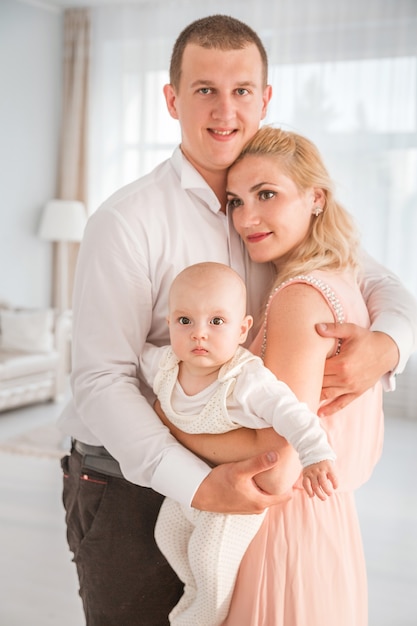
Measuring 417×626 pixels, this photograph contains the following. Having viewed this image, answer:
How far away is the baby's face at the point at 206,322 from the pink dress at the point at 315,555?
13 centimetres

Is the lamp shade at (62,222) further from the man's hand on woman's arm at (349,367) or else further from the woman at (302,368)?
the man's hand on woman's arm at (349,367)

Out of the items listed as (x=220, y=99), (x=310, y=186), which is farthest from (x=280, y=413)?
(x=220, y=99)

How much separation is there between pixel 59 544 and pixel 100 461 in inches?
82.4

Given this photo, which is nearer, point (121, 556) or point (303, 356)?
point (303, 356)

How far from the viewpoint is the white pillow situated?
6195 millimetres

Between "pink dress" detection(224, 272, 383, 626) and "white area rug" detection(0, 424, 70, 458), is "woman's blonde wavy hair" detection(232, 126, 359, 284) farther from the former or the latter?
"white area rug" detection(0, 424, 70, 458)

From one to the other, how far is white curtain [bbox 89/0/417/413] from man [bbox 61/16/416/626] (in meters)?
4.55

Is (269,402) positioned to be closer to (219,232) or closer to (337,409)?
(337,409)

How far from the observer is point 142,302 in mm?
1735

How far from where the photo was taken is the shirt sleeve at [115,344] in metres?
1.60

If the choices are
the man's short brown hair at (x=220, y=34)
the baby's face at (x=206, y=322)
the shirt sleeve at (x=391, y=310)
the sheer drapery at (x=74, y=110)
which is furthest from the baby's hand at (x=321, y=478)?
the sheer drapery at (x=74, y=110)

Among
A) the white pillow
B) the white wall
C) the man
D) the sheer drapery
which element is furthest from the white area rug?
the man

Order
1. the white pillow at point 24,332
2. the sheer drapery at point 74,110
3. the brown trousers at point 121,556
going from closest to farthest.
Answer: the brown trousers at point 121,556 → the white pillow at point 24,332 → the sheer drapery at point 74,110

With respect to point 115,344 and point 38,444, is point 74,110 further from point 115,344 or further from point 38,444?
point 115,344
